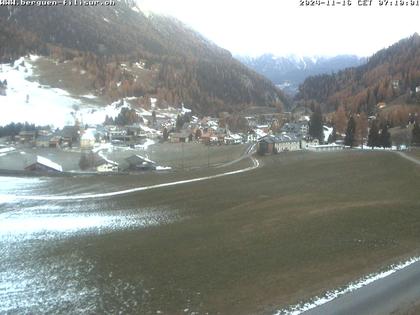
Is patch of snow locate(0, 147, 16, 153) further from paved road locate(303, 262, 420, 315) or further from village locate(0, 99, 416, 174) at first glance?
paved road locate(303, 262, 420, 315)

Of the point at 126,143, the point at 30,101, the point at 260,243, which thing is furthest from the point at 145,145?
the point at 260,243

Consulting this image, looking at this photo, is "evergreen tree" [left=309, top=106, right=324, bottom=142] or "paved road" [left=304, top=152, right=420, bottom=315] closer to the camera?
"paved road" [left=304, top=152, right=420, bottom=315]

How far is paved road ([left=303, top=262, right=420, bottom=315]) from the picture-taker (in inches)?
628

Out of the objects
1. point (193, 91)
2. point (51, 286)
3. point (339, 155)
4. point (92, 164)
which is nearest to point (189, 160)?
point (92, 164)

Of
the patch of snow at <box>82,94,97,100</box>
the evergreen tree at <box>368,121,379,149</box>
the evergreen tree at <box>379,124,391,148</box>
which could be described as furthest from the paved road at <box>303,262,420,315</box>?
the patch of snow at <box>82,94,97,100</box>

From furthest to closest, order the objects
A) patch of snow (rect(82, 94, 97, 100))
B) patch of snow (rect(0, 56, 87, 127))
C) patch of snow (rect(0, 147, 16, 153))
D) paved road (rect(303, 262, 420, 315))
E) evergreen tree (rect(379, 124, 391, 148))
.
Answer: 1. patch of snow (rect(82, 94, 97, 100))
2. patch of snow (rect(0, 56, 87, 127))
3. patch of snow (rect(0, 147, 16, 153))
4. evergreen tree (rect(379, 124, 391, 148))
5. paved road (rect(303, 262, 420, 315))

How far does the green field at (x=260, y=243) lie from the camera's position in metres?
18.7

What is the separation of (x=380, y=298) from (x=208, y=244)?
1075 centimetres

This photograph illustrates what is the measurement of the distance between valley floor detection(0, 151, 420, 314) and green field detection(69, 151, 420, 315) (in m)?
0.07

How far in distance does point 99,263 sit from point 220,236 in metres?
7.30

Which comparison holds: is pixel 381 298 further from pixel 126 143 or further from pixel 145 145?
pixel 126 143

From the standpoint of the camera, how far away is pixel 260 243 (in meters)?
25.4

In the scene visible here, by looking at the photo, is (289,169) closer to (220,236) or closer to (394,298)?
(220,236)

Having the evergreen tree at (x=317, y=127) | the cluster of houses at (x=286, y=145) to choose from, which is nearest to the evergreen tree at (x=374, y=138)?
the cluster of houses at (x=286, y=145)
